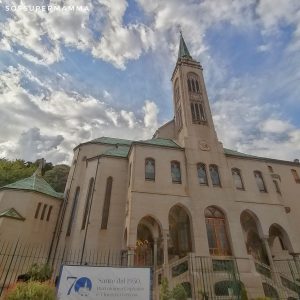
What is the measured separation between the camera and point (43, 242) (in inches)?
838

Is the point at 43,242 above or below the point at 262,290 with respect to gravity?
above

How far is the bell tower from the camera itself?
2300 cm

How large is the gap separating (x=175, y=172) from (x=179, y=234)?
5230 millimetres

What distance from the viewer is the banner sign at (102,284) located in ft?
26.5

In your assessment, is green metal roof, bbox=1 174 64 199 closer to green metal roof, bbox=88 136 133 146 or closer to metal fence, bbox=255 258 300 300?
green metal roof, bbox=88 136 133 146

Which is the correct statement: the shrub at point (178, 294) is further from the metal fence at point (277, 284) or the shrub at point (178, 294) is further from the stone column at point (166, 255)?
the metal fence at point (277, 284)

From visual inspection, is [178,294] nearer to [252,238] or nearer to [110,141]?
[252,238]

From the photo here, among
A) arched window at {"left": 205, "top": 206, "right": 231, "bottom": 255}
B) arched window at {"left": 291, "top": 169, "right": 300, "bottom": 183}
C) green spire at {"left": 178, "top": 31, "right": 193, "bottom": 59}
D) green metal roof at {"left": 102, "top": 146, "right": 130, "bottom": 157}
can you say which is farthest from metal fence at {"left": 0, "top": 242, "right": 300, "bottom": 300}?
green spire at {"left": 178, "top": 31, "right": 193, "bottom": 59}

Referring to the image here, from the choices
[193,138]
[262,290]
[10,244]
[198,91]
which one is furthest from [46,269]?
[198,91]

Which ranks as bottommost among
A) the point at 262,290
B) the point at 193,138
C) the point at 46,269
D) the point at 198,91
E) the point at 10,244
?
the point at 262,290

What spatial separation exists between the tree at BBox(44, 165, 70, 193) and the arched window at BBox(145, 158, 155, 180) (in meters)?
25.8

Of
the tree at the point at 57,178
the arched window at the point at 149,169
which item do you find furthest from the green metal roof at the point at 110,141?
the tree at the point at 57,178

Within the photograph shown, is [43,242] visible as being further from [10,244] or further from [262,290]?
[262,290]

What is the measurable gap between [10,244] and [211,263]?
1572cm
